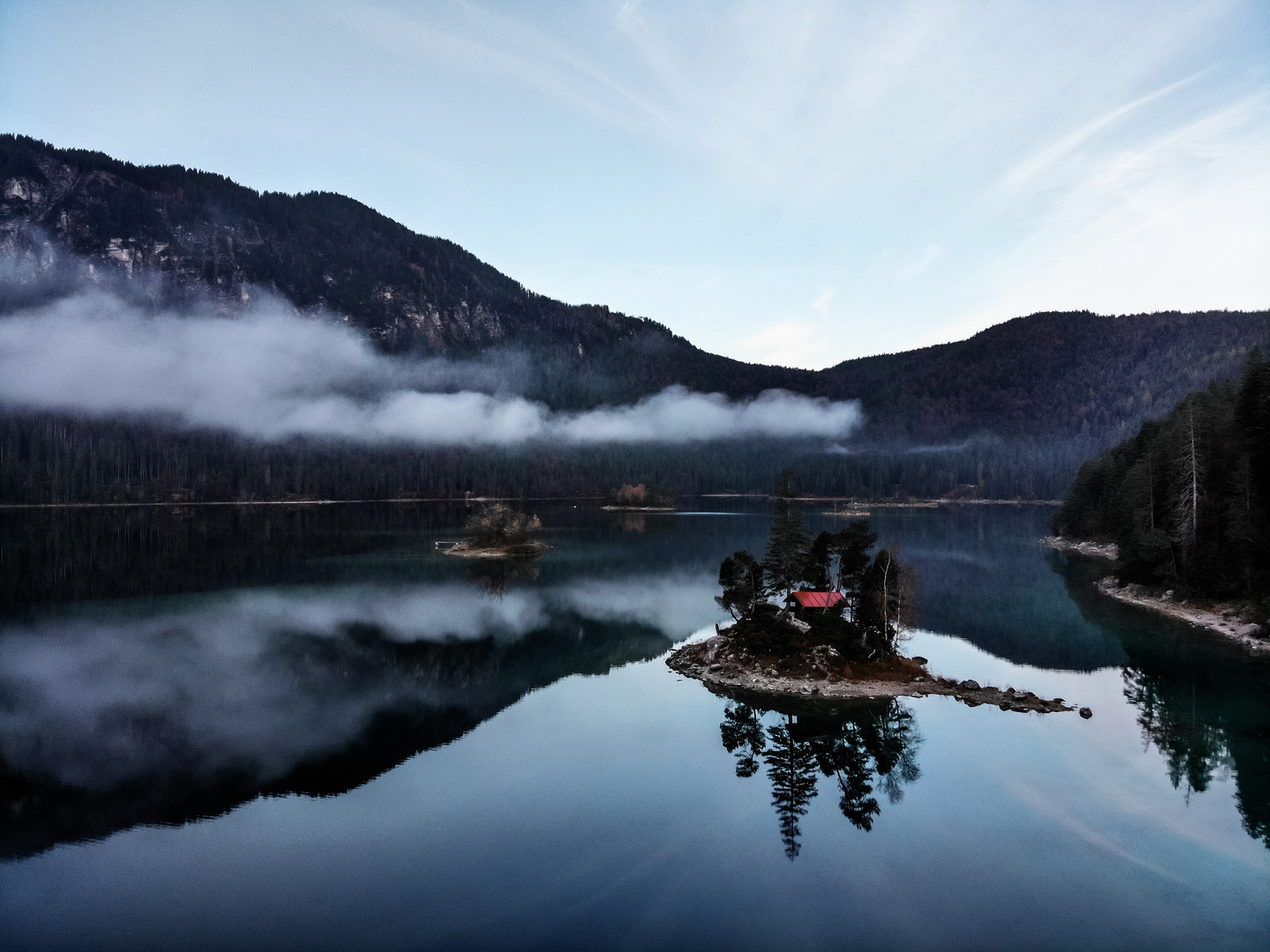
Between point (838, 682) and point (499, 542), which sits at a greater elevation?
point (838, 682)

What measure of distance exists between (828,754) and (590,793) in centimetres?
910

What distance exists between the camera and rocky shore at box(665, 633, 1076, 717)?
30.3 metres

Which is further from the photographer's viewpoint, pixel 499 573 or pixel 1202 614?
pixel 499 573

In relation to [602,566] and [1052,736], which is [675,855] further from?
[602,566]

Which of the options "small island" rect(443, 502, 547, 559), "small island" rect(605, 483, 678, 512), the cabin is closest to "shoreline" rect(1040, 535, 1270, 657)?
the cabin

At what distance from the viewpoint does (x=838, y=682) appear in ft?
102

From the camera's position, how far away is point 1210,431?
48.2 meters

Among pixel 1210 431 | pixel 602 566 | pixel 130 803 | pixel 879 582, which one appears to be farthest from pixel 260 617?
pixel 1210 431

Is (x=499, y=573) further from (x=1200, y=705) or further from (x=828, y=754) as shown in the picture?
(x=1200, y=705)

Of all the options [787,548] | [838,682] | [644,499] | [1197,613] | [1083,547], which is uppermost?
[787,548]

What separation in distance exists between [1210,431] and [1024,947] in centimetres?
4945

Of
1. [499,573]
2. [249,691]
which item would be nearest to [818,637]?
[249,691]

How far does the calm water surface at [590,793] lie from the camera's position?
15484 mm

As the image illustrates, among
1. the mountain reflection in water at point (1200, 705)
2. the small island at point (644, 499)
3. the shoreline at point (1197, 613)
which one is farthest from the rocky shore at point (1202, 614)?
the small island at point (644, 499)
